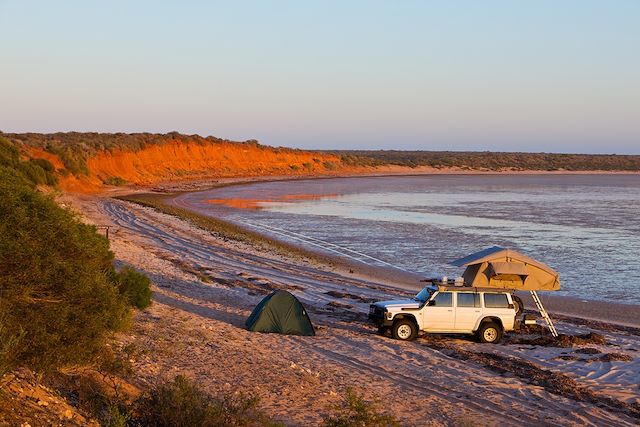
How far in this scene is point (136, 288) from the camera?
17250mm

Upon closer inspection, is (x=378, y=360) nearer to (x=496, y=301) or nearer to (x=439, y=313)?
(x=439, y=313)

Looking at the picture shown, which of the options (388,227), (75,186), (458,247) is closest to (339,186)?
(75,186)

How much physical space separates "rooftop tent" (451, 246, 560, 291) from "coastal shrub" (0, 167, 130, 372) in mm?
10083

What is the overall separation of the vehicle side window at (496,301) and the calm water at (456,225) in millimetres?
8705

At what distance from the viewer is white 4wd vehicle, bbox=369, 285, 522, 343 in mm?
18109

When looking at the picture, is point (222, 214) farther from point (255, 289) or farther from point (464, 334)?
point (464, 334)

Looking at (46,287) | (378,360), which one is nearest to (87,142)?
(378,360)

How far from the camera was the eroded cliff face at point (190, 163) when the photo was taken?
77.7m

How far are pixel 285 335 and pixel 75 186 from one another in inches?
2066

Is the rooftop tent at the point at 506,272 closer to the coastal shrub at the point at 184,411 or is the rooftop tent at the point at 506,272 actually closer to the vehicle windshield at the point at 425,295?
the vehicle windshield at the point at 425,295

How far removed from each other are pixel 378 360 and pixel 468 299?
3.74 m

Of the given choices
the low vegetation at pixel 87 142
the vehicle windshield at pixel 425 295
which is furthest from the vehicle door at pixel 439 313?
the low vegetation at pixel 87 142

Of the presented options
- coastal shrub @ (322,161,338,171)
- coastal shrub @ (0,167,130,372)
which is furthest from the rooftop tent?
coastal shrub @ (322,161,338,171)

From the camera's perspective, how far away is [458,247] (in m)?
37.3
